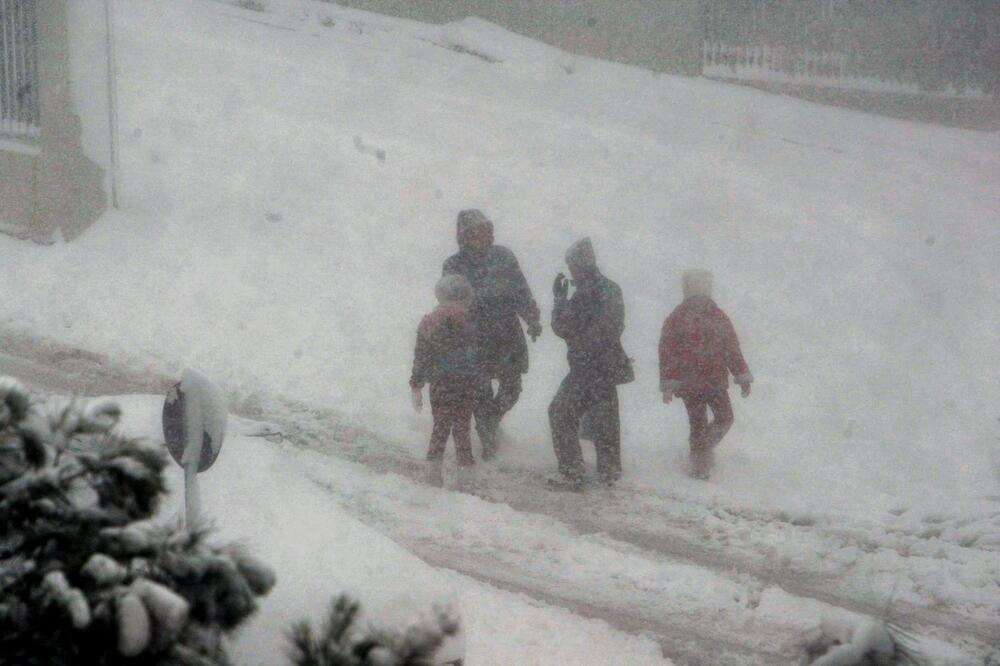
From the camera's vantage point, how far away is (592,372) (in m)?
7.72

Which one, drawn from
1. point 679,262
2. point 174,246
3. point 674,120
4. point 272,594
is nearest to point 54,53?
point 174,246

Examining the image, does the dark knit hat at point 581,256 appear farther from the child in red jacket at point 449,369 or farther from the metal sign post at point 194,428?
the metal sign post at point 194,428

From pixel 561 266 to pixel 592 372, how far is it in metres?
4.48

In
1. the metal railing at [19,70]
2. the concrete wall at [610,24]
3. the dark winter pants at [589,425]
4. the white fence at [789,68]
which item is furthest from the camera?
the white fence at [789,68]

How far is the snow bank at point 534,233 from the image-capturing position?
30.5 ft

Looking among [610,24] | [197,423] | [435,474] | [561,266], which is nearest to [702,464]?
[435,474]

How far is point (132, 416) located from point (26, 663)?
2407 mm

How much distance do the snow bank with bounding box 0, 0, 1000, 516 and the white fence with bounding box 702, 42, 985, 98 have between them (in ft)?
2.23

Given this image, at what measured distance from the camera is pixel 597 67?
16891mm

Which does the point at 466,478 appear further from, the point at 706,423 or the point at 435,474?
the point at 706,423

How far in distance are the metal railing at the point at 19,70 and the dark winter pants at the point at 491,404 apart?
7.00 m

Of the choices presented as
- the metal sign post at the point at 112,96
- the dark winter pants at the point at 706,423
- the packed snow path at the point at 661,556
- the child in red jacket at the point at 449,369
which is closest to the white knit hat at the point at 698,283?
the dark winter pants at the point at 706,423

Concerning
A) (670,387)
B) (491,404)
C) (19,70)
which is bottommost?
(491,404)

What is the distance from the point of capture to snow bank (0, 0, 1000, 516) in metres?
9.30
